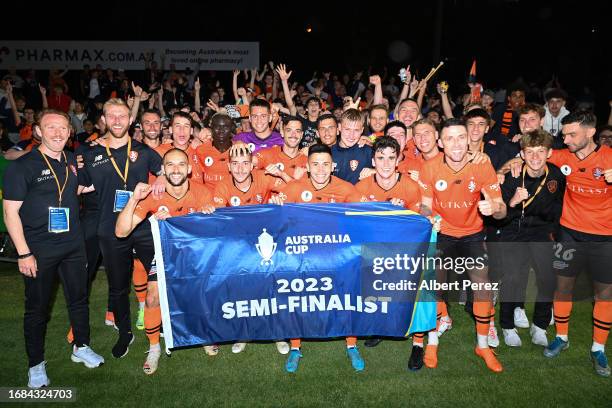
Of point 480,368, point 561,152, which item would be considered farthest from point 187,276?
point 561,152

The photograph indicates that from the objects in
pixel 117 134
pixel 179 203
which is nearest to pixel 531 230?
pixel 179 203

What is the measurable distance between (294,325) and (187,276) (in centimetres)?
133

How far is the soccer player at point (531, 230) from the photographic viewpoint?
535 cm

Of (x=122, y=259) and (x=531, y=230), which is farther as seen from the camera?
(x=531, y=230)

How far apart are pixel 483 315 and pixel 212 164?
4.23 m

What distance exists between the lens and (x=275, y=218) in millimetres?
5301

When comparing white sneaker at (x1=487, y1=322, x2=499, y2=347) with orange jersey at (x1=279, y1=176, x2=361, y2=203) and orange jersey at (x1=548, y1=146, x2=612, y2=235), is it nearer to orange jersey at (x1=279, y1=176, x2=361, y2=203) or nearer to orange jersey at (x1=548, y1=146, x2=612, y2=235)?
orange jersey at (x1=548, y1=146, x2=612, y2=235)

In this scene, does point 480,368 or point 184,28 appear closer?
point 480,368

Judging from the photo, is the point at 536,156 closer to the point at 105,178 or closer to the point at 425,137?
the point at 425,137

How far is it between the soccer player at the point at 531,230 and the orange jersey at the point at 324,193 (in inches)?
73.1

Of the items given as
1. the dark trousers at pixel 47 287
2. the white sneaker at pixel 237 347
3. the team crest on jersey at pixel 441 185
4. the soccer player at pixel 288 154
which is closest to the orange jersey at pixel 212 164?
the soccer player at pixel 288 154

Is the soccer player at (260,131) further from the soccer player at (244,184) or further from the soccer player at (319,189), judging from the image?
the soccer player at (319,189)

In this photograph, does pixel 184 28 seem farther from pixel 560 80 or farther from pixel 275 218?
pixel 275 218

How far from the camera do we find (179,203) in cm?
545
